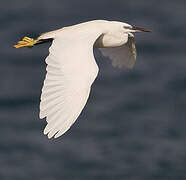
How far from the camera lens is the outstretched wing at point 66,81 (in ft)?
27.9

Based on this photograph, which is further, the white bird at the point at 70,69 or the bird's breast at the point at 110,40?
the bird's breast at the point at 110,40

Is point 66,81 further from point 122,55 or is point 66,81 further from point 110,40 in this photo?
point 122,55

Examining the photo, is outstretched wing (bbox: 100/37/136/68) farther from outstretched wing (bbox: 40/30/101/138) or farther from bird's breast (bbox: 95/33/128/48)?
outstretched wing (bbox: 40/30/101/138)

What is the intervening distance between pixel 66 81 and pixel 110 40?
1.86m

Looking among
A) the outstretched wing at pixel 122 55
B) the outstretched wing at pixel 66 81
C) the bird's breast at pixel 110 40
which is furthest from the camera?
the outstretched wing at pixel 122 55

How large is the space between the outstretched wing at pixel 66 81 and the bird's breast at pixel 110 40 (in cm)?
72

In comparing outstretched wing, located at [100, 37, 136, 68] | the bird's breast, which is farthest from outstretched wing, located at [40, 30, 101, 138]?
outstretched wing, located at [100, 37, 136, 68]

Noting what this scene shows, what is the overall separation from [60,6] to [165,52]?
3.19 metres

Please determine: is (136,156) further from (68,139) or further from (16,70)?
(16,70)

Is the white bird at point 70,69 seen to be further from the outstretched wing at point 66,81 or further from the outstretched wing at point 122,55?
the outstretched wing at point 122,55

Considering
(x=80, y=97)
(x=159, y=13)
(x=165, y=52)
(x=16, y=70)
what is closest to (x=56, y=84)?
(x=80, y=97)

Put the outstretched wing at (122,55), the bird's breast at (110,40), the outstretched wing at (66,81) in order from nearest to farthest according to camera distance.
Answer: the outstretched wing at (66,81)
the bird's breast at (110,40)
the outstretched wing at (122,55)

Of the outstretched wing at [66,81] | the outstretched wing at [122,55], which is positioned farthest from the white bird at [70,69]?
the outstretched wing at [122,55]

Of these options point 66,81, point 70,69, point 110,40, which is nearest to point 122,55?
point 110,40
